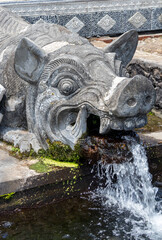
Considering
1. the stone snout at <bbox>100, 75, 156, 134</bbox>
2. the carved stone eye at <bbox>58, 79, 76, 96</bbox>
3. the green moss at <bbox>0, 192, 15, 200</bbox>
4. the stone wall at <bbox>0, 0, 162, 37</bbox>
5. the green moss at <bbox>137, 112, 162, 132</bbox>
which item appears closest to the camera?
the stone snout at <bbox>100, 75, 156, 134</bbox>

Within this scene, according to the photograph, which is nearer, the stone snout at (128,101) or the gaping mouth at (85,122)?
the stone snout at (128,101)

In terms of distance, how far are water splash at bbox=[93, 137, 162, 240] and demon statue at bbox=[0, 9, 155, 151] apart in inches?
19.3

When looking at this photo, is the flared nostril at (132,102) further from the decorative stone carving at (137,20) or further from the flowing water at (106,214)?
the decorative stone carving at (137,20)

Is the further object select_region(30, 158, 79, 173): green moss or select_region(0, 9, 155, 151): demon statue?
select_region(30, 158, 79, 173): green moss

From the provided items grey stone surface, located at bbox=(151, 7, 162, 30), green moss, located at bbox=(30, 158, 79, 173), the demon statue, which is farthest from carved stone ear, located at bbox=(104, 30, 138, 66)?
grey stone surface, located at bbox=(151, 7, 162, 30)

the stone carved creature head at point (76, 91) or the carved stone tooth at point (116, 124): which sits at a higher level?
the stone carved creature head at point (76, 91)

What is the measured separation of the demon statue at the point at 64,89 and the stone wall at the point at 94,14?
341cm

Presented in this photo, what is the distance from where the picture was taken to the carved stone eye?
4172 millimetres

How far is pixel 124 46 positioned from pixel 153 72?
148 centimetres

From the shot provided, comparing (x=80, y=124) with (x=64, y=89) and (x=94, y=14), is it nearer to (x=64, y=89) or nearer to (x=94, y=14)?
(x=64, y=89)

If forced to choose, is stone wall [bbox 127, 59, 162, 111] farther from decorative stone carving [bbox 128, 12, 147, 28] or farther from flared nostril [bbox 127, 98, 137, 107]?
decorative stone carving [bbox 128, 12, 147, 28]

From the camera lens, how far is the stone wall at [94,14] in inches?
327

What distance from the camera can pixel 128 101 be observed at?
3.86m

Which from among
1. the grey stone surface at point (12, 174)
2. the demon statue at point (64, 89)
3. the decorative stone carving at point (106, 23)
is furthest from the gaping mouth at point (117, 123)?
the decorative stone carving at point (106, 23)
